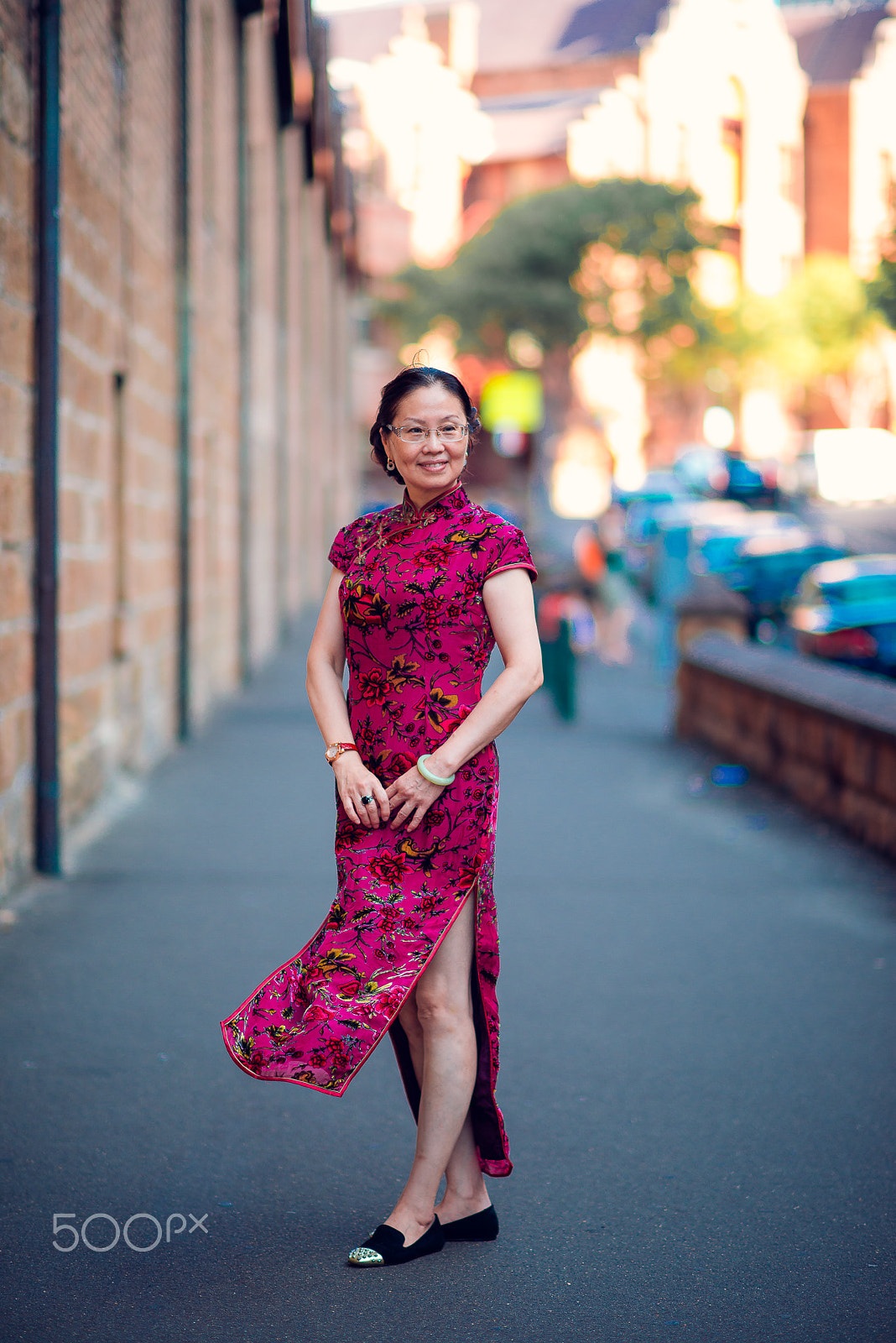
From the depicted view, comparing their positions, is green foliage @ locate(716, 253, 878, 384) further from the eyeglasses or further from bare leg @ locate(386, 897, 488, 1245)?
bare leg @ locate(386, 897, 488, 1245)

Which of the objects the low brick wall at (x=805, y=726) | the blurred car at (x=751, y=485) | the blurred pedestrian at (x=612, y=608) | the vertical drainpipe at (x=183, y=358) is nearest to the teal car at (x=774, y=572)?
the blurred pedestrian at (x=612, y=608)

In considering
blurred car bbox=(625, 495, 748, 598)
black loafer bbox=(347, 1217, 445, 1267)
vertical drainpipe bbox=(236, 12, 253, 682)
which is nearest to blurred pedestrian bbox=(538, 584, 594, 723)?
vertical drainpipe bbox=(236, 12, 253, 682)

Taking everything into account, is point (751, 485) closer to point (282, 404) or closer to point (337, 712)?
point (282, 404)

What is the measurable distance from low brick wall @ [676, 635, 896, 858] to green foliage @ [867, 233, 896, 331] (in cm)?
261

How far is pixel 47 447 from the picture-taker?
684cm

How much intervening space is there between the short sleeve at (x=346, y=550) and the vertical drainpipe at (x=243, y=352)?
41.6 feet

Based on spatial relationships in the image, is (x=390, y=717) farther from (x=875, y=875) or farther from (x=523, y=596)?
(x=875, y=875)

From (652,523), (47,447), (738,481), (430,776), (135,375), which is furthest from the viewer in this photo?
(738,481)

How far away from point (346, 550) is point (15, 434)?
11.8 ft

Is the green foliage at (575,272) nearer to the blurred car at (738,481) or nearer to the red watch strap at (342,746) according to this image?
the blurred car at (738,481)

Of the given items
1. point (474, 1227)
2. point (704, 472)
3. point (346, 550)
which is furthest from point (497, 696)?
point (704, 472)

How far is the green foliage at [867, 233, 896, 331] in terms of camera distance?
11.0 m

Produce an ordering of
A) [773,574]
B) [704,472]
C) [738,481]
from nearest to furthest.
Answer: [773,574], [738,481], [704,472]

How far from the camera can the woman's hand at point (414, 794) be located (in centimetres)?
317
